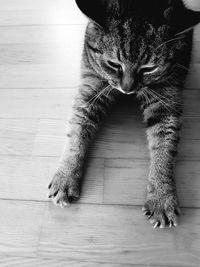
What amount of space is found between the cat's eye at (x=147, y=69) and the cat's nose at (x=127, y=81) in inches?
1.6

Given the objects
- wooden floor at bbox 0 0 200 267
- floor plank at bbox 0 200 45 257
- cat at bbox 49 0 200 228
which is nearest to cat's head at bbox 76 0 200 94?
cat at bbox 49 0 200 228

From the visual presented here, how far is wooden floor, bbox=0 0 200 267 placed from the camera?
1.05 meters

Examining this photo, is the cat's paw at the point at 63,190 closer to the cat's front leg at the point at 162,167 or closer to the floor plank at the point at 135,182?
the floor plank at the point at 135,182

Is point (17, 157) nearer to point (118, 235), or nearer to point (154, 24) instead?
point (118, 235)

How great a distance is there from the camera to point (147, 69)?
3.57 feet

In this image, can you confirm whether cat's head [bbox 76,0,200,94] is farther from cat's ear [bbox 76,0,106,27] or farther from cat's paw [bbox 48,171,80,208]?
cat's paw [bbox 48,171,80,208]

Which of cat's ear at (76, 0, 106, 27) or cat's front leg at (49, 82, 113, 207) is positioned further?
cat's front leg at (49, 82, 113, 207)

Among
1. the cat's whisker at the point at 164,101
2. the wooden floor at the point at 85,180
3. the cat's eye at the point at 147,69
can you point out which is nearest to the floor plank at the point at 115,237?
the wooden floor at the point at 85,180

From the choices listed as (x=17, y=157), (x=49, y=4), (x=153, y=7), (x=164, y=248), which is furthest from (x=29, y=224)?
(x=49, y=4)

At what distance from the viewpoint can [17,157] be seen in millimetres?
1266

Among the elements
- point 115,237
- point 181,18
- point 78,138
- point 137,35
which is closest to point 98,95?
point 78,138

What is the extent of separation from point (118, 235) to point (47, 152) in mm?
449

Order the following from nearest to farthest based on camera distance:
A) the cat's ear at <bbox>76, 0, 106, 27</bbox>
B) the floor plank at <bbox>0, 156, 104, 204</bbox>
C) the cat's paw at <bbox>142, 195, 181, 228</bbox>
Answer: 1. the cat's ear at <bbox>76, 0, 106, 27</bbox>
2. the cat's paw at <bbox>142, 195, 181, 228</bbox>
3. the floor plank at <bbox>0, 156, 104, 204</bbox>

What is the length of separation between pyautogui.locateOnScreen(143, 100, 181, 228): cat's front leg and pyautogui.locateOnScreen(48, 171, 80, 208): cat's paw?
27cm
